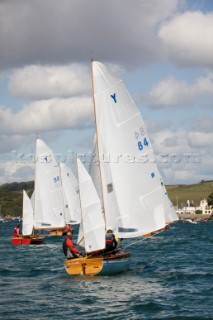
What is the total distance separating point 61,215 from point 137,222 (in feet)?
122

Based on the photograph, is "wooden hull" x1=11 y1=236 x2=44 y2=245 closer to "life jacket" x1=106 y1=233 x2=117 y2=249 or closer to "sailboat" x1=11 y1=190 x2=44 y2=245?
"sailboat" x1=11 y1=190 x2=44 y2=245

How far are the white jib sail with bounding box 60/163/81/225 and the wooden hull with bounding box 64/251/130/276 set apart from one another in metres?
42.1

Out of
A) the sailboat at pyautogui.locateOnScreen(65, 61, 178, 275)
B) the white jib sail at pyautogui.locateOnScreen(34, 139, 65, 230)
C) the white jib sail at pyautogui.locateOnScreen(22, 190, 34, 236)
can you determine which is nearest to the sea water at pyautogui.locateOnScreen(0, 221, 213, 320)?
the sailboat at pyautogui.locateOnScreen(65, 61, 178, 275)

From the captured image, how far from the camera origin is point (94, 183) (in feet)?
96.9

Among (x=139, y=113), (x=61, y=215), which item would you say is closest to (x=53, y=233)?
(x=61, y=215)

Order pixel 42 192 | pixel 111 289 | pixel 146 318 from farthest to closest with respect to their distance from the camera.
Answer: pixel 42 192, pixel 111 289, pixel 146 318

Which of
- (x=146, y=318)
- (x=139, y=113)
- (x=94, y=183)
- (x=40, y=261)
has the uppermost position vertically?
(x=139, y=113)

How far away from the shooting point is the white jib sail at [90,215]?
27375 mm

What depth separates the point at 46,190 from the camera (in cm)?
6203

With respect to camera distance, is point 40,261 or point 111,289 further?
point 40,261

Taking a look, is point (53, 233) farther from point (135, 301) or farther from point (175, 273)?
point (135, 301)

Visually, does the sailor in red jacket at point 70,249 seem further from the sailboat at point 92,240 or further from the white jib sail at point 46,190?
the white jib sail at point 46,190

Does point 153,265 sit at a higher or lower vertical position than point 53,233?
lower

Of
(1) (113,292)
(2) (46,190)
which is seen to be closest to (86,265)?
(1) (113,292)
